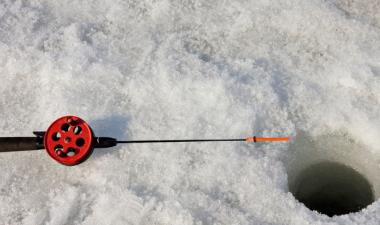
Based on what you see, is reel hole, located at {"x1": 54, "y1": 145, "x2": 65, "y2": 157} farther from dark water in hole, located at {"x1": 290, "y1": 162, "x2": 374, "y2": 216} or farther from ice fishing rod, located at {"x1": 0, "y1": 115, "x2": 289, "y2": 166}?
dark water in hole, located at {"x1": 290, "y1": 162, "x2": 374, "y2": 216}

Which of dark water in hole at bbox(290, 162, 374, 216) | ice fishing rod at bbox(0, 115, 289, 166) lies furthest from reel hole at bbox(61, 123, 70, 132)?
dark water in hole at bbox(290, 162, 374, 216)

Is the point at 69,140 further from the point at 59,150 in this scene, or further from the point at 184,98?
the point at 184,98

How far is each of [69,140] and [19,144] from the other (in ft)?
0.76

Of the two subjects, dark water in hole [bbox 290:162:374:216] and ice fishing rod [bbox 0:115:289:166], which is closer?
ice fishing rod [bbox 0:115:289:166]

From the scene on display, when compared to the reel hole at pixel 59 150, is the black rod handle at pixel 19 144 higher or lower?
higher

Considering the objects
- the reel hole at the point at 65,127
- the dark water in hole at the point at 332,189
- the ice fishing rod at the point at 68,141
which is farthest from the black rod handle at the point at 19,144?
the dark water in hole at the point at 332,189

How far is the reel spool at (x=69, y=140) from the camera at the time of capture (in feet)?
6.83

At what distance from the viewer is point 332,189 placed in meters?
2.54

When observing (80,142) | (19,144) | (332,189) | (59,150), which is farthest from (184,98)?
(332,189)

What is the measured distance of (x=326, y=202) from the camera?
8.41ft

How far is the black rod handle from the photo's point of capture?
2.03m

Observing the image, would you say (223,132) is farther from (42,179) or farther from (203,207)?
(42,179)

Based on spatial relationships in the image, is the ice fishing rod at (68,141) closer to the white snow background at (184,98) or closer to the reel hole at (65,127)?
the reel hole at (65,127)

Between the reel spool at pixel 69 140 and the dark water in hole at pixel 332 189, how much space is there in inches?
44.0
